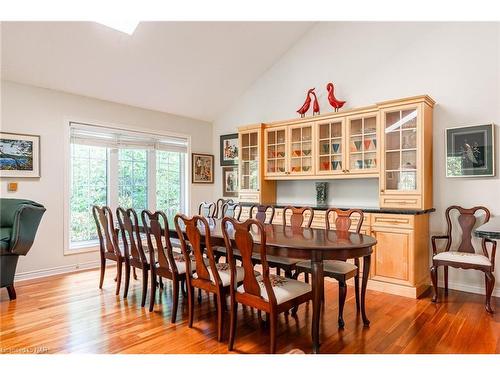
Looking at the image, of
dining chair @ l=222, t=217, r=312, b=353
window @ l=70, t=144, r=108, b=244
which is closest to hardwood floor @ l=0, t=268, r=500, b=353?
dining chair @ l=222, t=217, r=312, b=353

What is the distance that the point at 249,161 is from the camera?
16.6 feet

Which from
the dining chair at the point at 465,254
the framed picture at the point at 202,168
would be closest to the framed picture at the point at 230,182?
the framed picture at the point at 202,168

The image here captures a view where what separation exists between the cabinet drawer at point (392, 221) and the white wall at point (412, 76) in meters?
0.56

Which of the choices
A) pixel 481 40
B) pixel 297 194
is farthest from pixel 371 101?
pixel 297 194

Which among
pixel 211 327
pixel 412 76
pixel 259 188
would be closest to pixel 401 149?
pixel 412 76

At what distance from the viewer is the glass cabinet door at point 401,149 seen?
3.51m

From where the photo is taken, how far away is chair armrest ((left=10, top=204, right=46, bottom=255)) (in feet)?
10.2

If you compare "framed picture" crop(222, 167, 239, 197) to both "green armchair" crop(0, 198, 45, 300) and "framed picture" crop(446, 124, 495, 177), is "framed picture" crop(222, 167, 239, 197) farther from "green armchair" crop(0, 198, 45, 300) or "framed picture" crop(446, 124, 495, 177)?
"framed picture" crop(446, 124, 495, 177)

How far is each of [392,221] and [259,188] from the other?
196 cm

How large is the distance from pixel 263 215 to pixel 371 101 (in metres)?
2.02

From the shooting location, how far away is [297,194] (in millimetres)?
4875

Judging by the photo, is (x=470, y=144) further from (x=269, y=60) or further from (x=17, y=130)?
(x=17, y=130)

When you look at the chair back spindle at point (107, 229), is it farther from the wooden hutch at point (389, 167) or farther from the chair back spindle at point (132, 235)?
the wooden hutch at point (389, 167)

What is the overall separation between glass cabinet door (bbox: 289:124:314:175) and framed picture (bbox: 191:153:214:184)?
71.1 inches
